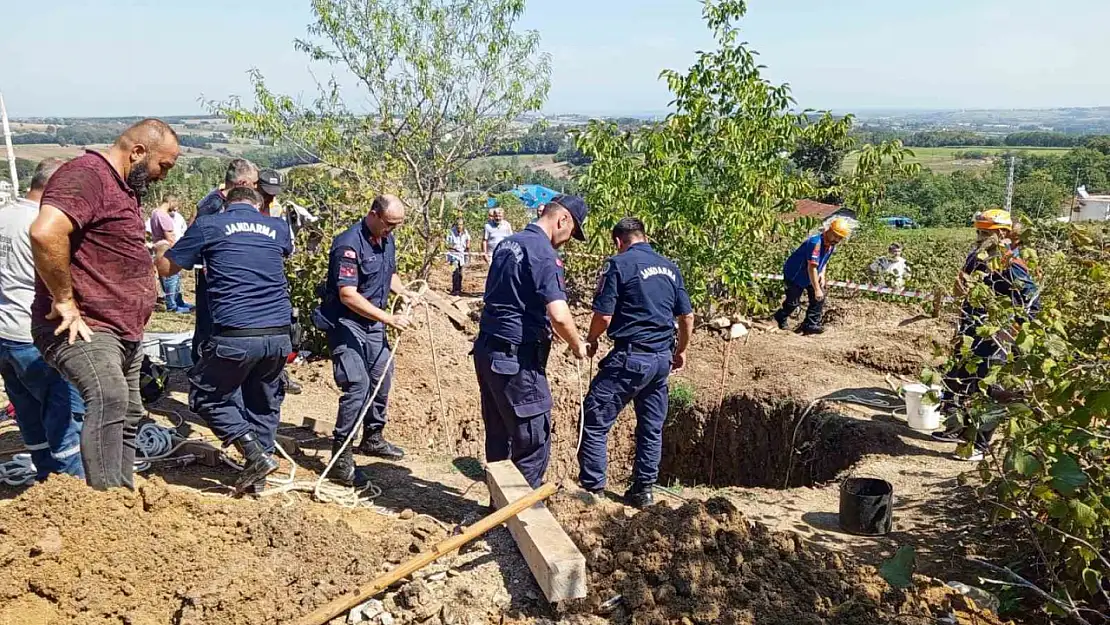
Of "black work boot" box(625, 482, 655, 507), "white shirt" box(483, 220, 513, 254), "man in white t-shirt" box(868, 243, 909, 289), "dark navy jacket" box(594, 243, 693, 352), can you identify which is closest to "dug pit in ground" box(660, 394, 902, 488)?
"black work boot" box(625, 482, 655, 507)

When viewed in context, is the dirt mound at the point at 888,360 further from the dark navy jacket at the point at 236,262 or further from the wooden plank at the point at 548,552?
the dark navy jacket at the point at 236,262

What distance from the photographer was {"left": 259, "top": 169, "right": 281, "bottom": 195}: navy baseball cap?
5098 mm

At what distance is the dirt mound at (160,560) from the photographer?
10.0 feet

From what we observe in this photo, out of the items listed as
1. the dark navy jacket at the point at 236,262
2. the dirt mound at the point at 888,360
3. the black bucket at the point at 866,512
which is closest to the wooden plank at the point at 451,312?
the dirt mound at the point at 888,360

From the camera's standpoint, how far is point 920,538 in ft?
14.6

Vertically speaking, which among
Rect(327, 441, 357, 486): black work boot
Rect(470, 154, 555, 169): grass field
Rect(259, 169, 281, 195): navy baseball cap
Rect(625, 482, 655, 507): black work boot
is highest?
Rect(470, 154, 555, 169): grass field

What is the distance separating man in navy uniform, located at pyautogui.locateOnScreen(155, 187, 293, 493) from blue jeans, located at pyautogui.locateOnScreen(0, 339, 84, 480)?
0.59 meters

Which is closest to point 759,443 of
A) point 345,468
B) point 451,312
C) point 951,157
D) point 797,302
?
point 797,302

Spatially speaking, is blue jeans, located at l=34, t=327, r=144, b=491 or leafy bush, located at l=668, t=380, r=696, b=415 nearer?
blue jeans, located at l=34, t=327, r=144, b=491

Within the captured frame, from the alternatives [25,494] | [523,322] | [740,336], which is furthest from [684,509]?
[740,336]

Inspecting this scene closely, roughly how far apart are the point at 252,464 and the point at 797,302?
23.3 feet

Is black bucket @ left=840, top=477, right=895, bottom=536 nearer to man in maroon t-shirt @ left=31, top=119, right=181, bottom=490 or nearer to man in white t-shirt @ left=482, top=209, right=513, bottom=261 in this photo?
man in maroon t-shirt @ left=31, top=119, right=181, bottom=490

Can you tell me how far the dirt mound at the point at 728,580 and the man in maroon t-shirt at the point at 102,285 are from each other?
218cm

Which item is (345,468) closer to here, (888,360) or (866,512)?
(866,512)
